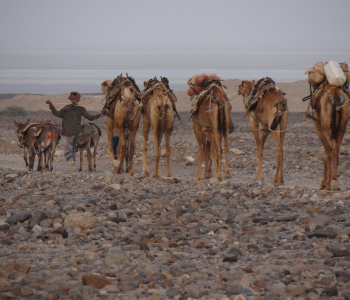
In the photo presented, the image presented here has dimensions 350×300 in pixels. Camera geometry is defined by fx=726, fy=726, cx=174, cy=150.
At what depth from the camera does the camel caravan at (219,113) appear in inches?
550

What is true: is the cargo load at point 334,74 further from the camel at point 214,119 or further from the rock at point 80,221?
the rock at point 80,221

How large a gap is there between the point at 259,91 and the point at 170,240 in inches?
291

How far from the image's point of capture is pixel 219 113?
626 inches

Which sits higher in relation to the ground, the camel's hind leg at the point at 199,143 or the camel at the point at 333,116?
the camel at the point at 333,116

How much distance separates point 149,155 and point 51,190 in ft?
36.9

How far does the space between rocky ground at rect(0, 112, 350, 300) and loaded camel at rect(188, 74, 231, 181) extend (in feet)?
3.84

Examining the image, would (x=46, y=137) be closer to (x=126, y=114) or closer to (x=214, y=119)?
(x=126, y=114)

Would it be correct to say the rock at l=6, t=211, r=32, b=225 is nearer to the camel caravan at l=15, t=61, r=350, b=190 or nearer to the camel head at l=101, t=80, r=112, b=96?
the camel caravan at l=15, t=61, r=350, b=190

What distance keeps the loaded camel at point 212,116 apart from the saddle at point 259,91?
1.83 ft

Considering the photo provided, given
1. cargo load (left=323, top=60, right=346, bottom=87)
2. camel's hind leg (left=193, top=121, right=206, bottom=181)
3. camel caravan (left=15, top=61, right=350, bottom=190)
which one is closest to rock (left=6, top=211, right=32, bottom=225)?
camel caravan (left=15, top=61, right=350, bottom=190)

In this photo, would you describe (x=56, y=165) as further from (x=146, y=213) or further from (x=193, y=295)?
(x=193, y=295)

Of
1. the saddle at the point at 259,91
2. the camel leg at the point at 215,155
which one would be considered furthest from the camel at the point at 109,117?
the saddle at the point at 259,91

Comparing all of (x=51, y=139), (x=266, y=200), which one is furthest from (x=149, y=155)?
(x=266, y=200)

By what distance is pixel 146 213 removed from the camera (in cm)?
1140
